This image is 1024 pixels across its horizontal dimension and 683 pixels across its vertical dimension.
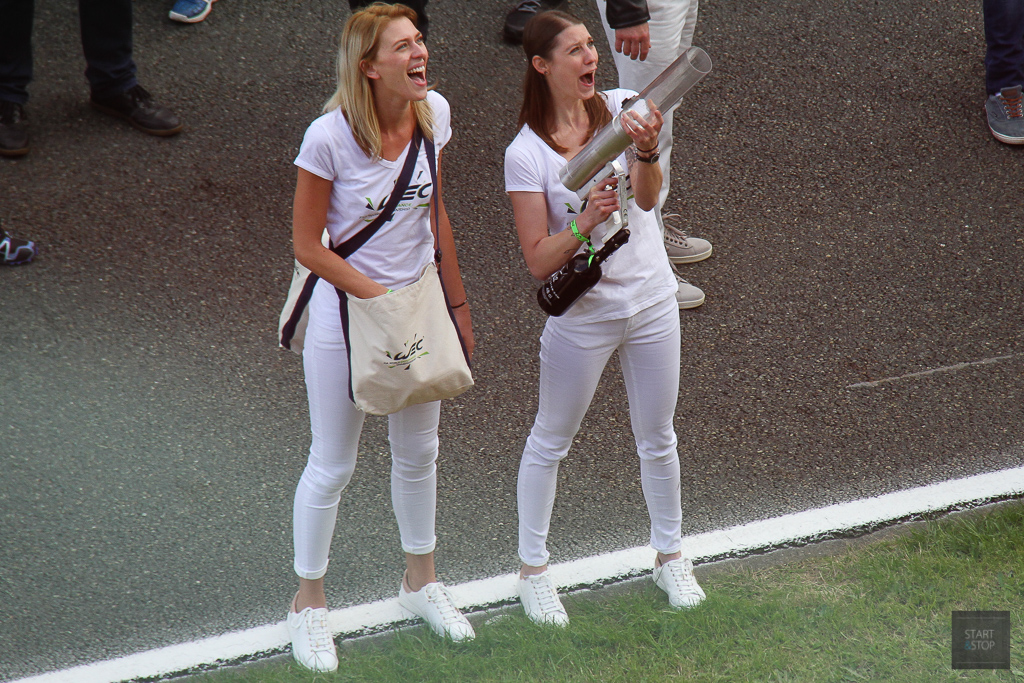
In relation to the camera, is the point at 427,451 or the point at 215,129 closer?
the point at 427,451

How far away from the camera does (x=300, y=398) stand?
4875 millimetres

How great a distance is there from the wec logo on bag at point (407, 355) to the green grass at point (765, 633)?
115 cm

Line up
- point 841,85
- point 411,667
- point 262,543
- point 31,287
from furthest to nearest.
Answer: point 841,85 → point 31,287 → point 262,543 → point 411,667

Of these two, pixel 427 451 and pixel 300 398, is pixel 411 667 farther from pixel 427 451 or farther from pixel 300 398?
pixel 300 398

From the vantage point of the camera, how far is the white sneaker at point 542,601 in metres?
3.60

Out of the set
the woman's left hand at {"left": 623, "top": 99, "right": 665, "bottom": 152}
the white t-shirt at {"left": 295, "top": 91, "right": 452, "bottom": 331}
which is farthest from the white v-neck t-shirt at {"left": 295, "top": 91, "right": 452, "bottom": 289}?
the woman's left hand at {"left": 623, "top": 99, "right": 665, "bottom": 152}

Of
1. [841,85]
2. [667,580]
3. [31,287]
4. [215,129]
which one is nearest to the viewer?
[667,580]

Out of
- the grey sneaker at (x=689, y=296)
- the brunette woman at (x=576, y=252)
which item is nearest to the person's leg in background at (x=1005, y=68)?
the grey sneaker at (x=689, y=296)

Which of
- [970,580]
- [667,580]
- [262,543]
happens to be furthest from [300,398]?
[970,580]

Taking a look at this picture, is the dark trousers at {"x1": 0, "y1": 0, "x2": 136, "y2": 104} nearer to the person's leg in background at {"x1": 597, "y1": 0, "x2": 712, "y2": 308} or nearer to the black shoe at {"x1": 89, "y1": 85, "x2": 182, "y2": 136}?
the black shoe at {"x1": 89, "y1": 85, "x2": 182, "y2": 136}

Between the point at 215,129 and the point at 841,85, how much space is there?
15.2ft

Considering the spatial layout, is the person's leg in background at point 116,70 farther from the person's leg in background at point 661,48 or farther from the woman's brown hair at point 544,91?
the woman's brown hair at point 544,91

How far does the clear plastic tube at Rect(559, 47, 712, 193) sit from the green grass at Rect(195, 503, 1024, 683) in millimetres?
1667

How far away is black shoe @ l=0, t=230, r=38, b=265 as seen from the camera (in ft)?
18.3
